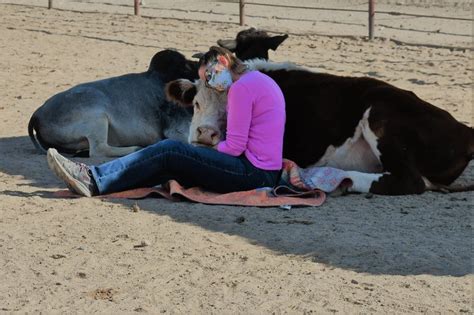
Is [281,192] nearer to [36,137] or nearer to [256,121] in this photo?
[256,121]

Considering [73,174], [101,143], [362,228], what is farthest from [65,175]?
[101,143]

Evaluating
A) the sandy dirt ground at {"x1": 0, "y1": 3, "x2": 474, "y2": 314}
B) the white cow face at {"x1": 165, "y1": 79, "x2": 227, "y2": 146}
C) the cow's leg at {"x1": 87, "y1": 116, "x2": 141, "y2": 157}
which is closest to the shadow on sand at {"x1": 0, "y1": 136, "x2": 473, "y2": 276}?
the sandy dirt ground at {"x1": 0, "y1": 3, "x2": 474, "y2": 314}

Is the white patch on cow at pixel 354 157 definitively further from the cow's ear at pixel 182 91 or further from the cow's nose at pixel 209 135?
the cow's ear at pixel 182 91

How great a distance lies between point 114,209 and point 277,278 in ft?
5.90

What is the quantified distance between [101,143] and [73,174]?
2202mm

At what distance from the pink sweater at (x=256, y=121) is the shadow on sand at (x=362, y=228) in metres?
0.44

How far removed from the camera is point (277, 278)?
562 cm

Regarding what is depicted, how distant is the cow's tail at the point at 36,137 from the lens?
948cm

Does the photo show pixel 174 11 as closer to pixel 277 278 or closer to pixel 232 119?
pixel 232 119

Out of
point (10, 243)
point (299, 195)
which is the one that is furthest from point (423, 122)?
point (10, 243)

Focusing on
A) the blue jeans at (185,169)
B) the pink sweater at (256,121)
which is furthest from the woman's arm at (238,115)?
the blue jeans at (185,169)

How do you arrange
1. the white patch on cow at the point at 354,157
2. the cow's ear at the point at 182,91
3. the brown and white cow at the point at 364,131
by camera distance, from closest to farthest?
the brown and white cow at the point at 364,131, the white patch on cow at the point at 354,157, the cow's ear at the point at 182,91

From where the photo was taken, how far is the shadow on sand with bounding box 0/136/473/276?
592 centimetres

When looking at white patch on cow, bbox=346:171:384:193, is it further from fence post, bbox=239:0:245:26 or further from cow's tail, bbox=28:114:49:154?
fence post, bbox=239:0:245:26
